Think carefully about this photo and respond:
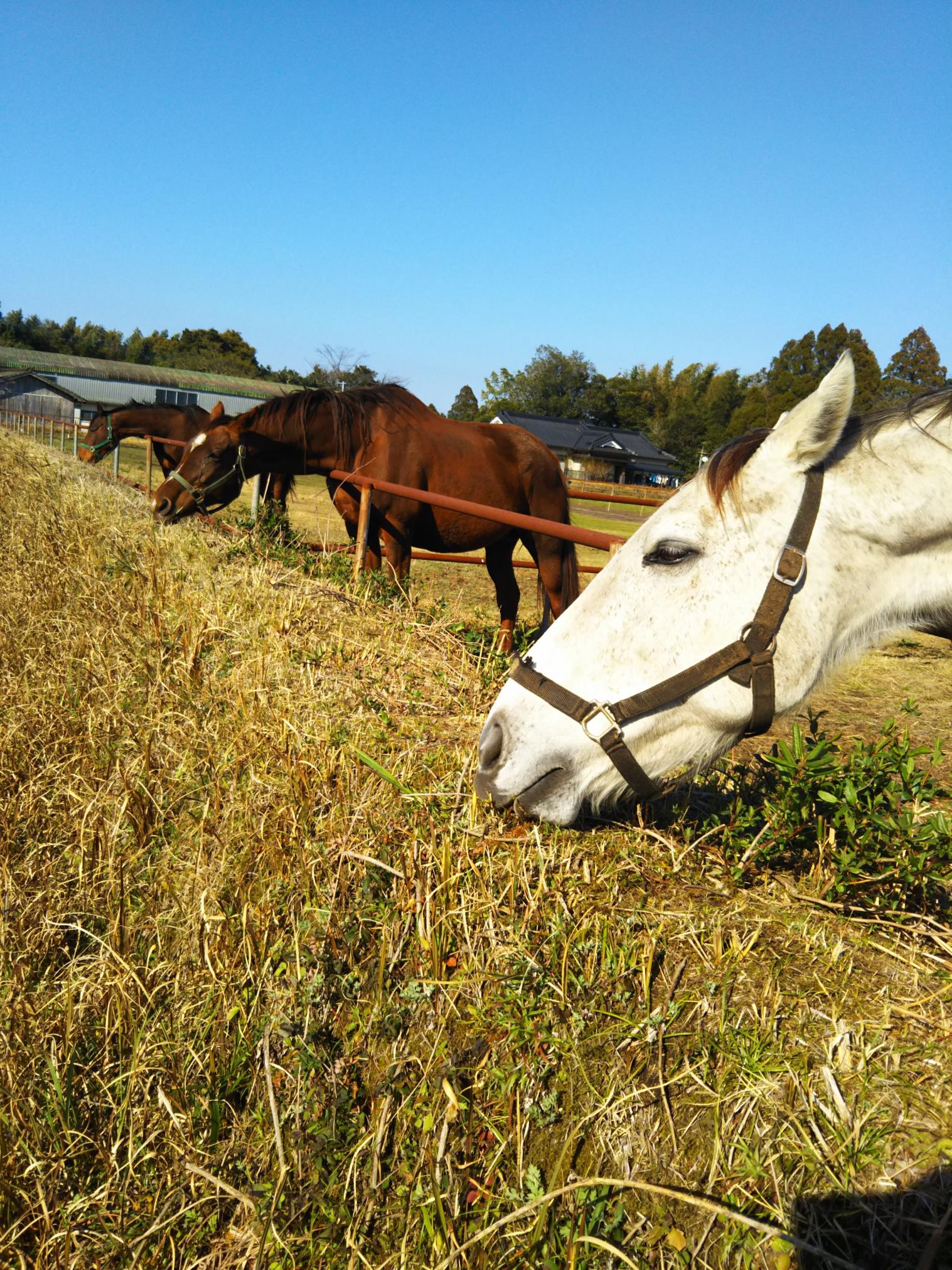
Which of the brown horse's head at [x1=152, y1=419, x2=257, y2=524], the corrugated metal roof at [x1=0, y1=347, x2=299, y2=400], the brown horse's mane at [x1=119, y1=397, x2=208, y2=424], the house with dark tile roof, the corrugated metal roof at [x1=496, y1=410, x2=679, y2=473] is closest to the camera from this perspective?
the brown horse's head at [x1=152, y1=419, x2=257, y2=524]

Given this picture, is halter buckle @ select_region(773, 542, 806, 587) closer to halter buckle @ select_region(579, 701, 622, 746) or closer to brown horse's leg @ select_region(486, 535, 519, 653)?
halter buckle @ select_region(579, 701, 622, 746)

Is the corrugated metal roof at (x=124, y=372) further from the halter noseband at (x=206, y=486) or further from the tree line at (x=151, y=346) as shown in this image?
the halter noseband at (x=206, y=486)

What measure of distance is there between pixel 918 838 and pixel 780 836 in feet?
1.05

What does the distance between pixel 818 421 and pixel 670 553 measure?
18.7 inches

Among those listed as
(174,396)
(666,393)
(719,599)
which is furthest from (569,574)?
(666,393)

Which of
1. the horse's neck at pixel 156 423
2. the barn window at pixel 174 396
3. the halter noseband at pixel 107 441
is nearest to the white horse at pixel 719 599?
the horse's neck at pixel 156 423

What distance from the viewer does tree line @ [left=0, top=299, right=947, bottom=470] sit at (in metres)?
61.8

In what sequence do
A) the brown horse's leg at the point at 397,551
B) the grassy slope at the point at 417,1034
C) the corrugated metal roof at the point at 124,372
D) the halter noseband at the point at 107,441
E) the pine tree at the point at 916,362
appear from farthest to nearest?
the corrugated metal roof at the point at 124,372 → the pine tree at the point at 916,362 → the halter noseband at the point at 107,441 → the brown horse's leg at the point at 397,551 → the grassy slope at the point at 417,1034

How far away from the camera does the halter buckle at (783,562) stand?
188 cm

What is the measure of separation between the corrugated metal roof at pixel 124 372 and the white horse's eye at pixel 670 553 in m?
67.6

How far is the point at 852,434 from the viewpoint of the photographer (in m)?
2.00

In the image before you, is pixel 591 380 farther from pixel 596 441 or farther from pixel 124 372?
pixel 124 372

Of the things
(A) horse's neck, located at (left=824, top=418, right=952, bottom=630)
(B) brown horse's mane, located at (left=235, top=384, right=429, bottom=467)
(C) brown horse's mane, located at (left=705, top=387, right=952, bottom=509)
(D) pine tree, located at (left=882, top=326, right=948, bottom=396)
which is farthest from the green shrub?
(D) pine tree, located at (left=882, top=326, right=948, bottom=396)

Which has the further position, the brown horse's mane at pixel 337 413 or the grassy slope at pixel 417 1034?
the brown horse's mane at pixel 337 413
